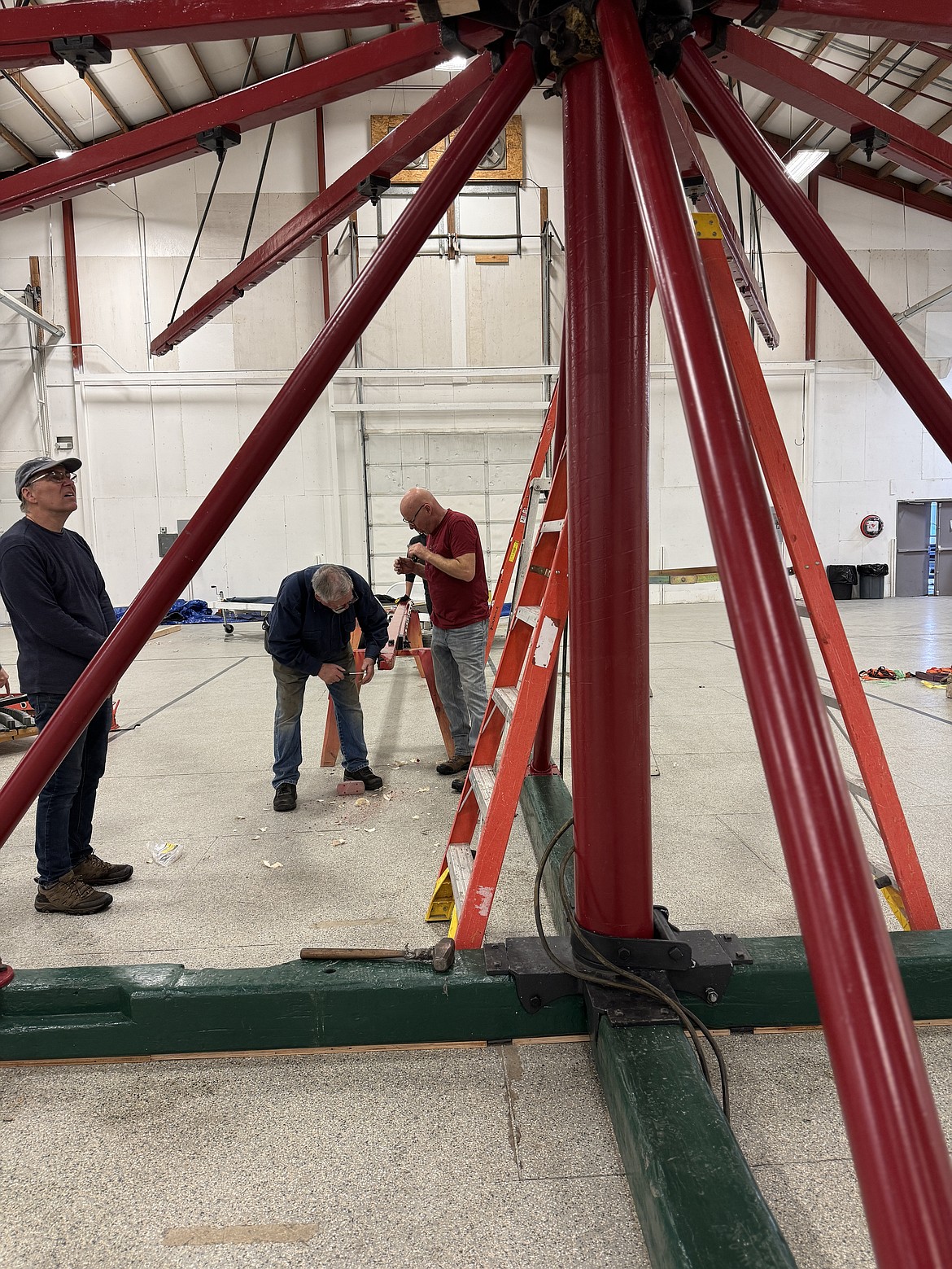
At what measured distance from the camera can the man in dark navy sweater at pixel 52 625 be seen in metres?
3.04

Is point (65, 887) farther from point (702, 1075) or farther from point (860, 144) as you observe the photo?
point (860, 144)

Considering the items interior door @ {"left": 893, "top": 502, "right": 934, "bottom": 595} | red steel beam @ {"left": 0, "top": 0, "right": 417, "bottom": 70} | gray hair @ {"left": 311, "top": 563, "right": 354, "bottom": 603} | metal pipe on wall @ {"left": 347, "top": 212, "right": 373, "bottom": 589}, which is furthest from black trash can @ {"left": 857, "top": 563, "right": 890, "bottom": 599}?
red steel beam @ {"left": 0, "top": 0, "right": 417, "bottom": 70}

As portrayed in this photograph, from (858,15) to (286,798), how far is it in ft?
13.2

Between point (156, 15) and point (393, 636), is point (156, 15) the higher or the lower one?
the higher one

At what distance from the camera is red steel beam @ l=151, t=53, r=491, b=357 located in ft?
6.82

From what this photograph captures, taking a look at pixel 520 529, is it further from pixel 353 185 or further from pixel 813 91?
pixel 813 91

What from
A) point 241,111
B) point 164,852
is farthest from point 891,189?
point 164,852

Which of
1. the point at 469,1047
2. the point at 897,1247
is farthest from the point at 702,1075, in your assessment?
the point at 897,1247

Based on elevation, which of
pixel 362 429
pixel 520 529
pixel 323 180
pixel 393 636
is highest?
pixel 323 180

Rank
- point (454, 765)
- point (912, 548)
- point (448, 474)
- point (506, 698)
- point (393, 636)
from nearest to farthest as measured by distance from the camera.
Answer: point (506, 698) → point (454, 765) → point (393, 636) → point (448, 474) → point (912, 548)

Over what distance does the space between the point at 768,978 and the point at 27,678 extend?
2.96 meters

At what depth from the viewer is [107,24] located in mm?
1719

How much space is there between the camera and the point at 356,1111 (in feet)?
6.44

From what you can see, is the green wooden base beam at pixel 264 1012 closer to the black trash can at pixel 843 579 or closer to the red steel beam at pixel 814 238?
the red steel beam at pixel 814 238
